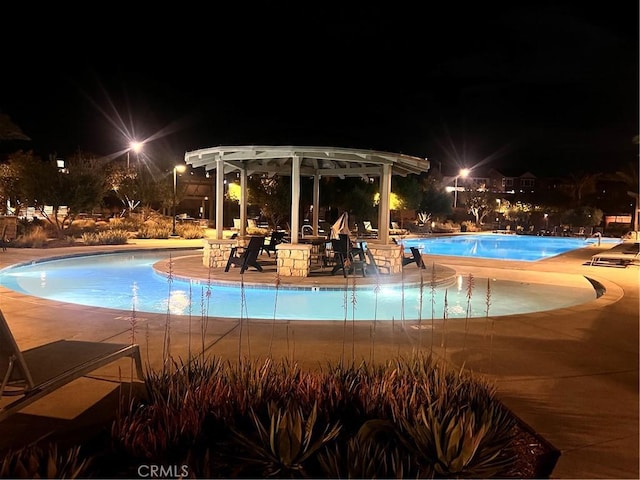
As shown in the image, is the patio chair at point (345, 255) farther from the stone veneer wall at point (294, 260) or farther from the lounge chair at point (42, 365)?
the lounge chair at point (42, 365)

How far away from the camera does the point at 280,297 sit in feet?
30.4

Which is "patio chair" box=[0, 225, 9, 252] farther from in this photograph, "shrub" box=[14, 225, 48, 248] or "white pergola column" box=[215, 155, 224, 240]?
"white pergola column" box=[215, 155, 224, 240]

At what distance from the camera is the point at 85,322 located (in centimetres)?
627

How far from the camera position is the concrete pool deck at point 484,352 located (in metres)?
3.37

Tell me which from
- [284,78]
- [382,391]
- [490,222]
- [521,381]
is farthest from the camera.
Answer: [490,222]

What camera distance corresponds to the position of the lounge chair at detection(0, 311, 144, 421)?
9.32 ft

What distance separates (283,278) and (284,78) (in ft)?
78.0

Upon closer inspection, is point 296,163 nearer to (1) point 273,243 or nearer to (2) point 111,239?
(1) point 273,243

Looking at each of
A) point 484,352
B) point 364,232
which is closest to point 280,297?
point 484,352

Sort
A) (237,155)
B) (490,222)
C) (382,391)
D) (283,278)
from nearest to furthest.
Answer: (382,391)
(283,278)
(237,155)
(490,222)

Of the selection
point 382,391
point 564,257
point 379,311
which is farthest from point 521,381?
point 564,257

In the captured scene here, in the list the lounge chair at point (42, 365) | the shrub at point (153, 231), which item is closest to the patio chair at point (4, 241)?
the shrub at point (153, 231)

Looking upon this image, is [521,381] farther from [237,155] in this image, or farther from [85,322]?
[237,155]

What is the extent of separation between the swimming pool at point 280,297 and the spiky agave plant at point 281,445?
13.2 ft
